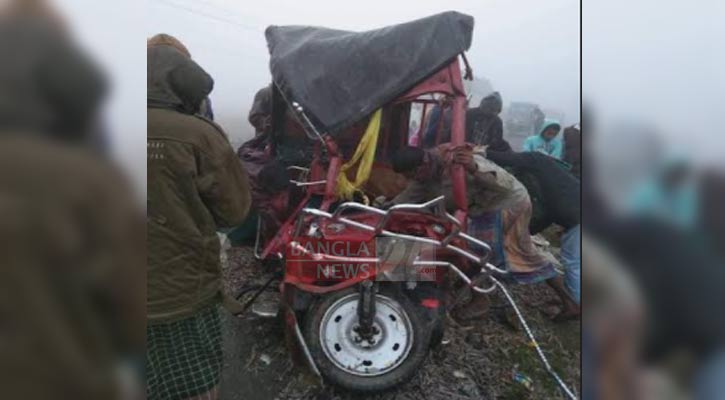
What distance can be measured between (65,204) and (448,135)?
2.00 meters

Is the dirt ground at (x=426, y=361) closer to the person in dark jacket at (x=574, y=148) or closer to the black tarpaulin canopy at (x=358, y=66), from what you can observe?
the black tarpaulin canopy at (x=358, y=66)

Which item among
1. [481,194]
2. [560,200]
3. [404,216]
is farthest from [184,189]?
[481,194]

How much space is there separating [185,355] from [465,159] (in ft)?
4.78

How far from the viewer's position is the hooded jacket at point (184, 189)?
0.97 metres

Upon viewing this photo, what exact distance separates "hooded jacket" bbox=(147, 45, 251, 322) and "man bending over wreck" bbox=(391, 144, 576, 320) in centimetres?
98

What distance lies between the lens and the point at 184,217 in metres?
1.05

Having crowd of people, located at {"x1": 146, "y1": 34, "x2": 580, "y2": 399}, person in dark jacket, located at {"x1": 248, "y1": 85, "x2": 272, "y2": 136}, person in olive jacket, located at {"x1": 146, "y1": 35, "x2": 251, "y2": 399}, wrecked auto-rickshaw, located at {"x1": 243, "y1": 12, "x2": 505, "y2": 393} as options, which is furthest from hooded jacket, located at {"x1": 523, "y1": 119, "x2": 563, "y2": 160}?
person in dark jacket, located at {"x1": 248, "y1": 85, "x2": 272, "y2": 136}

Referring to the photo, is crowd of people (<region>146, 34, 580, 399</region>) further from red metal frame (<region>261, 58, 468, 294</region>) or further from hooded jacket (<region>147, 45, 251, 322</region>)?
A: red metal frame (<region>261, 58, 468, 294</region>)

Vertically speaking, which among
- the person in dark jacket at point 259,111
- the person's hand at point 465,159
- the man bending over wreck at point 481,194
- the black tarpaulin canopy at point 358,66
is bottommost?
the man bending over wreck at point 481,194

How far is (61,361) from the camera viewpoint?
1.22 ft

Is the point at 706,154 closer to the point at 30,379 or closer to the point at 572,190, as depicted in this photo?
the point at 572,190

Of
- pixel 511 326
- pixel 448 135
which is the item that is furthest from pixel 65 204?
pixel 448 135

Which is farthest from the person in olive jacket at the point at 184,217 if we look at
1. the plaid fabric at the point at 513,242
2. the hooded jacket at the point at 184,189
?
A: the plaid fabric at the point at 513,242

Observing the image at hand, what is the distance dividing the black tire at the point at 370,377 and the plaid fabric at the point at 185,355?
62 centimetres
